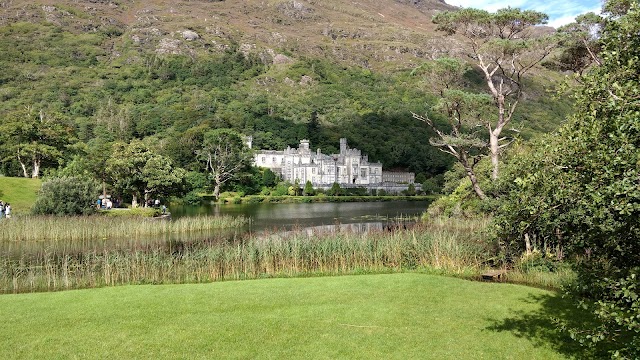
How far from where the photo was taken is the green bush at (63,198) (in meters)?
26.1

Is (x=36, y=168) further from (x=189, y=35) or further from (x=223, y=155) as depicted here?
(x=189, y=35)

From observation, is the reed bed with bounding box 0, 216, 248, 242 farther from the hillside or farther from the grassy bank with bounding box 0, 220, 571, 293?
the hillside

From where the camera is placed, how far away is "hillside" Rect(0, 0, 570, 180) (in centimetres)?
9494

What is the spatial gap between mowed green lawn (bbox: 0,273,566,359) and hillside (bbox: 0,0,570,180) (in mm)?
46600

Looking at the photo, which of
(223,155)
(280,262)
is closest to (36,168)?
(223,155)

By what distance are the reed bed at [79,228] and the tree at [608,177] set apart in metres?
21.7

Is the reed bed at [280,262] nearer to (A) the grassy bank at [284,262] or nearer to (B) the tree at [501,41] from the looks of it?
(A) the grassy bank at [284,262]

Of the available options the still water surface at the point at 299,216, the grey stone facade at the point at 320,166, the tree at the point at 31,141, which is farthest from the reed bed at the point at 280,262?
the grey stone facade at the point at 320,166

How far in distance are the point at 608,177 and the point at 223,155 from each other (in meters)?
63.4

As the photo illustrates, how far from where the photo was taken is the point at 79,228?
74.6ft

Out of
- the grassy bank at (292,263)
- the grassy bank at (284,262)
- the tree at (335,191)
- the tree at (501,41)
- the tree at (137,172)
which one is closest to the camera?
the grassy bank at (292,263)

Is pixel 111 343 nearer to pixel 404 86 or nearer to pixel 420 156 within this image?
pixel 420 156

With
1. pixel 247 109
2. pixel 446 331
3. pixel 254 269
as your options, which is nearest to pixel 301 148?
pixel 247 109

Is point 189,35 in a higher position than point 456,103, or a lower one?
higher
